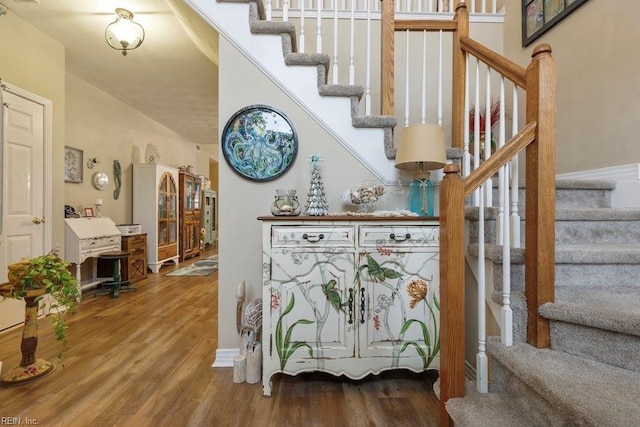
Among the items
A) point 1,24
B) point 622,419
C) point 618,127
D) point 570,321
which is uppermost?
point 1,24

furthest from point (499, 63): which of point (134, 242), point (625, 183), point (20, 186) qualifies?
point (134, 242)

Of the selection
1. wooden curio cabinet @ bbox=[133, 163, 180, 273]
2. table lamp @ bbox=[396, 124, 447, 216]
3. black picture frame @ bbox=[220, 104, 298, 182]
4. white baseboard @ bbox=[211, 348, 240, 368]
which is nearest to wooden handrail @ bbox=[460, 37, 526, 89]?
table lamp @ bbox=[396, 124, 447, 216]

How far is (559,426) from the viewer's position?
34.4 inches

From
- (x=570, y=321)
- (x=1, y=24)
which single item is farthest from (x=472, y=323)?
(x=1, y=24)

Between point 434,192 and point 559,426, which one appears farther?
point 434,192

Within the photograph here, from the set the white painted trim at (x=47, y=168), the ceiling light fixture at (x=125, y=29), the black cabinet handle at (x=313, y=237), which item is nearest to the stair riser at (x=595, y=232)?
the black cabinet handle at (x=313, y=237)

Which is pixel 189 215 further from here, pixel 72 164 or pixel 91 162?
pixel 72 164

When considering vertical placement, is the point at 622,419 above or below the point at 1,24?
below

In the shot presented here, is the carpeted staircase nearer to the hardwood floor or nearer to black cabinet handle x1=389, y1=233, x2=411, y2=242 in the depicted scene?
black cabinet handle x1=389, y1=233, x2=411, y2=242

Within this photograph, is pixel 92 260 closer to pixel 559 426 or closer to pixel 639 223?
pixel 559 426

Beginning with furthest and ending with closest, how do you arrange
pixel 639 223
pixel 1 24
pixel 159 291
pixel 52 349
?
pixel 159 291
pixel 1 24
pixel 52 349
pixel 639 223

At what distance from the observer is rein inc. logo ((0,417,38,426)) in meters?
1.41

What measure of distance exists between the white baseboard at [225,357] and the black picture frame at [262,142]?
1.17 m

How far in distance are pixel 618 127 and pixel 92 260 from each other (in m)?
5.48
